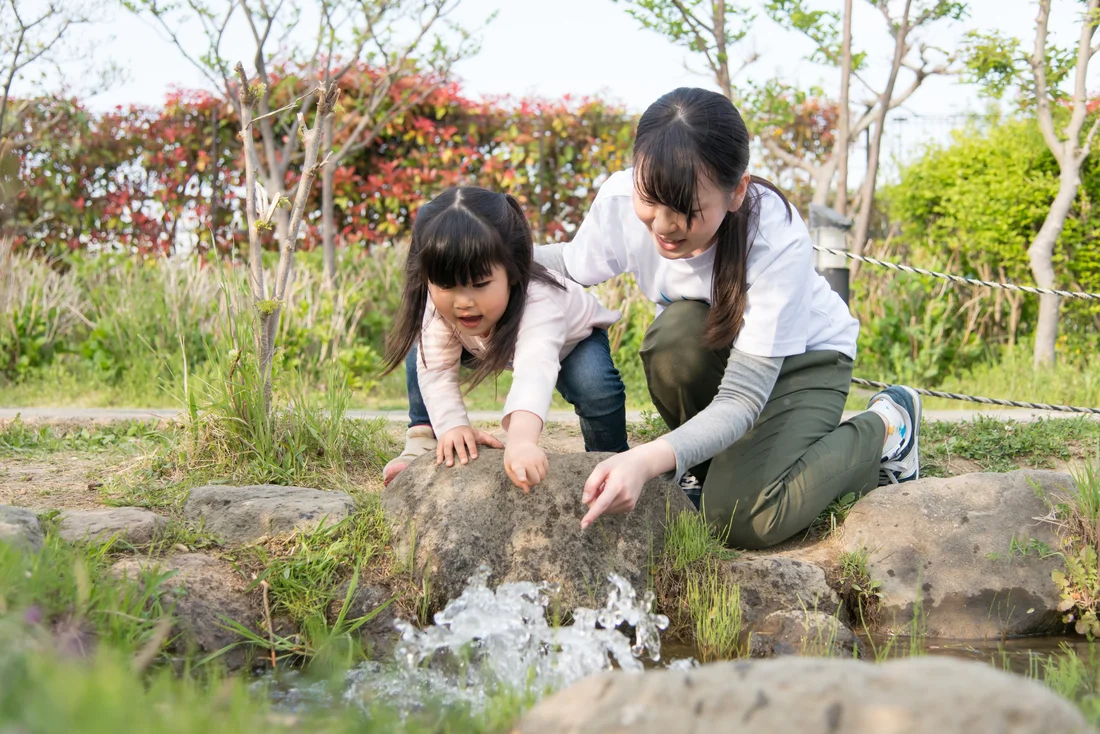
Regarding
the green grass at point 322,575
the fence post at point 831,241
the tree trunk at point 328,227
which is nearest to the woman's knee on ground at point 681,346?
the green grass at point 322,575

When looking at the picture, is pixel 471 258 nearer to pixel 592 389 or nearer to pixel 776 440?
pixel 592 389

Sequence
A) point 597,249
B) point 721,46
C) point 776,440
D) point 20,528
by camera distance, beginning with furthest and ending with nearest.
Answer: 1. point 721,46
2. point 597,249
3. point 776,440
4. point 20,528

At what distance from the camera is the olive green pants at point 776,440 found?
3174mm

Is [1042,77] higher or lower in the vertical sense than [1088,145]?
higher

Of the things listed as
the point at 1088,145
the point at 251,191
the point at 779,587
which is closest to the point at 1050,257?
→ the point at 1088,145

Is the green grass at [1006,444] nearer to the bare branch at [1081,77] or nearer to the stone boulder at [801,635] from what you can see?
the stone boulder at [801,635]

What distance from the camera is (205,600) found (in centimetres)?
252

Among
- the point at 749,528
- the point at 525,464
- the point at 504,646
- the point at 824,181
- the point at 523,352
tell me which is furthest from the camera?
the point at 824,181

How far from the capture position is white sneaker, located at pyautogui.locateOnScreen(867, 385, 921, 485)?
3.60 m

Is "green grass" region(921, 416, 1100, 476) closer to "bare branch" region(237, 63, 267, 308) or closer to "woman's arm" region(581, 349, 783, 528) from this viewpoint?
"woman's arm" region(581, 349, 783, 528)

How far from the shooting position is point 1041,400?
622 cm

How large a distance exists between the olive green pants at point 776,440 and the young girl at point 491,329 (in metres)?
0.24

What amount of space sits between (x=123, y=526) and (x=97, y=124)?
812 centimetres

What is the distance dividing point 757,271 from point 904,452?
1.03m
